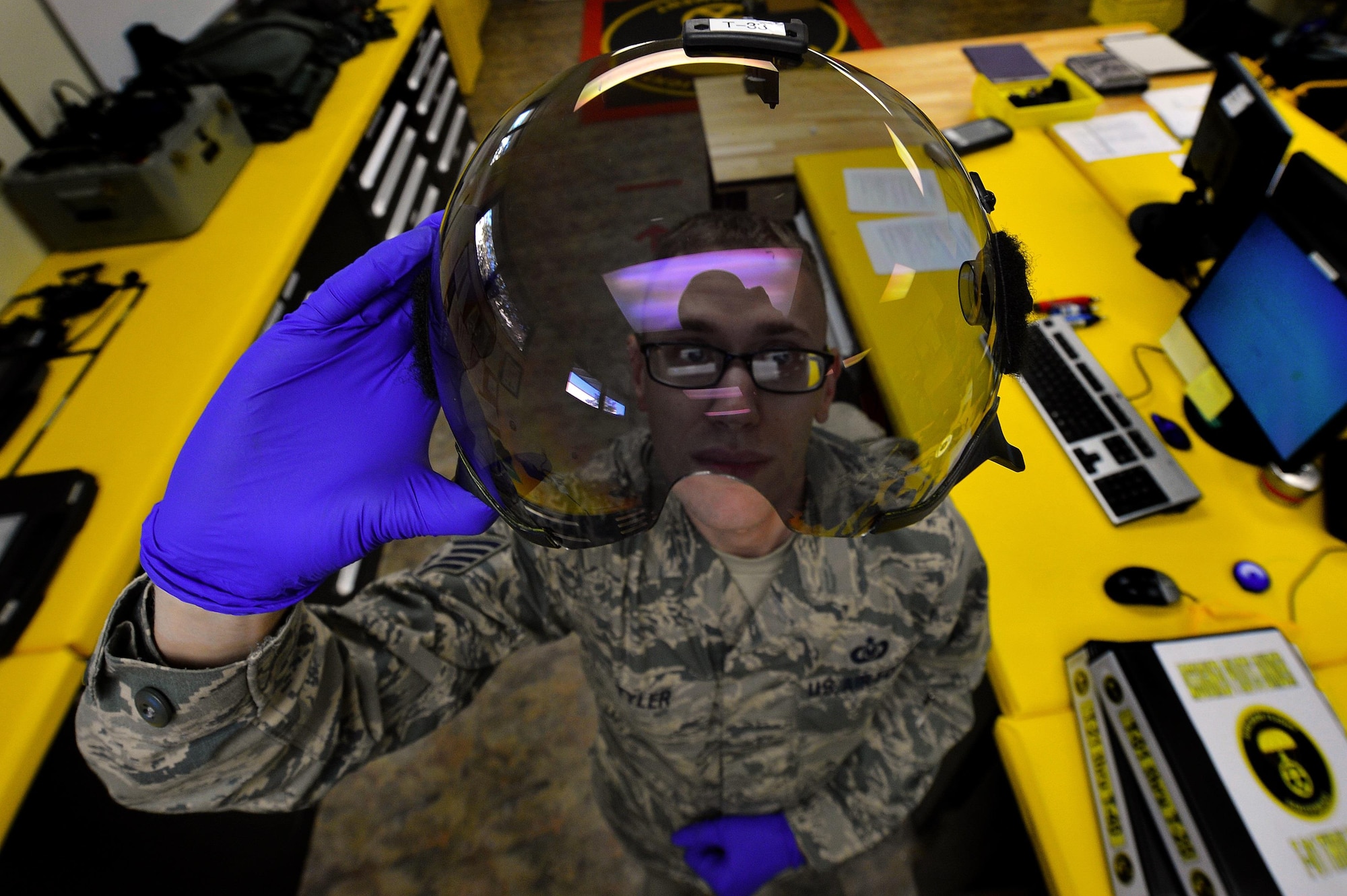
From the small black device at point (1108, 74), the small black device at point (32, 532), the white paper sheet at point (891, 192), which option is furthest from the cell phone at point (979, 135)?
the small black device at point (32, 532)

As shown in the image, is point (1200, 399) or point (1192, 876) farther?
point (1200, 399)

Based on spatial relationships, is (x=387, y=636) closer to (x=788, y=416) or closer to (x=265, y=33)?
(x=788, y=416)

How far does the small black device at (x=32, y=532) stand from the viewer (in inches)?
43.9

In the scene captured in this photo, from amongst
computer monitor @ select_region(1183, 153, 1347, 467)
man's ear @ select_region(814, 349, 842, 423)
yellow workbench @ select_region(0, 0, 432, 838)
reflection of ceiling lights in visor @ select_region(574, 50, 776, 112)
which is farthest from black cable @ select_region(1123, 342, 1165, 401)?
yellow workbench @ select_region(0, 0, 432, 838)

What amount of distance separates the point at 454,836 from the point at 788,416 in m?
1.68

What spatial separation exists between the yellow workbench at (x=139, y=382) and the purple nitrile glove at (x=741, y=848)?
1056mm

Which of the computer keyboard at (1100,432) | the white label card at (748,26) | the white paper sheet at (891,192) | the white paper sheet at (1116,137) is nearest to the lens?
the white label card at (748,26)

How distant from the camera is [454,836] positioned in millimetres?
1742

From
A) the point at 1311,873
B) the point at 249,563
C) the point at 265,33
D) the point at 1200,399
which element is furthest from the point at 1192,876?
the point at 265,33

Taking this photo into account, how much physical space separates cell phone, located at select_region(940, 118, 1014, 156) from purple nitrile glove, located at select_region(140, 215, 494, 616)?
2.00 metres

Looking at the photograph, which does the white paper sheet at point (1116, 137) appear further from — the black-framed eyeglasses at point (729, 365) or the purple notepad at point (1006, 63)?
the black-framed eyeglasses at point (729, 365)

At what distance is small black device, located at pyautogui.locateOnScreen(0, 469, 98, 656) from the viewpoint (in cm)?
112

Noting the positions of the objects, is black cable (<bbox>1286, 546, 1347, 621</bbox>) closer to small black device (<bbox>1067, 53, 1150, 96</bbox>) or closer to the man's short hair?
the man's short hair

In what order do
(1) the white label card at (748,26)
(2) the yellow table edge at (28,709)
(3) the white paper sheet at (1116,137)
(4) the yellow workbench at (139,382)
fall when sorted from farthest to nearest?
(3) the white paper sheet at (1116,137), (4) the yellow workbench at (139,382), (2) the yellow table edge at (28,709), (1) the white label card at (748,26)
